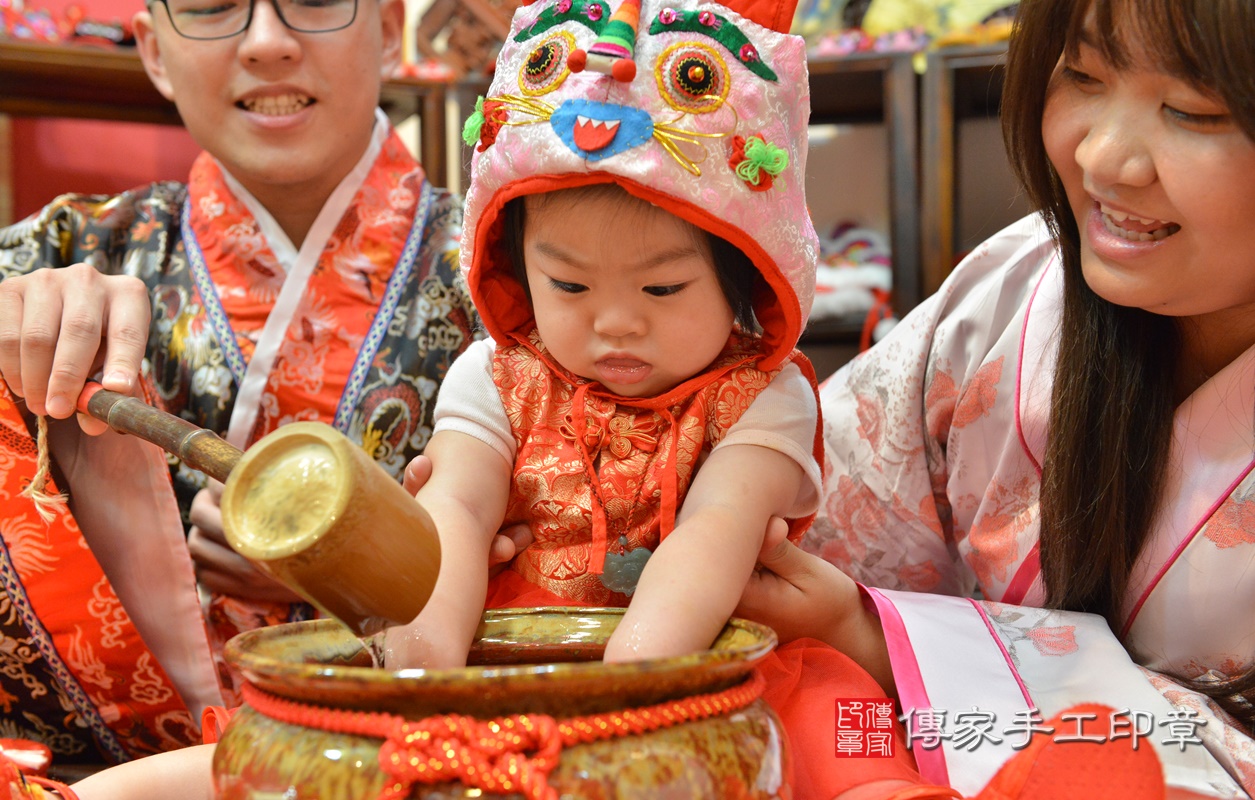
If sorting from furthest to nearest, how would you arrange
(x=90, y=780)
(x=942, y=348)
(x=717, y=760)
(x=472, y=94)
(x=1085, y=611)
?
(x=472, y=94), (x=942, y=348), (x=1085, y=611), (x=90, y=780), (x=717, y=760)

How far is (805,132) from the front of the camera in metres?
1.15

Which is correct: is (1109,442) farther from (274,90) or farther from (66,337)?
(274,90)

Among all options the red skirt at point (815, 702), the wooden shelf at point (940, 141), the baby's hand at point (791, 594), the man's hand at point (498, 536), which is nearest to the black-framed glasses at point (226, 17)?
the man's hand at point (498, 536)

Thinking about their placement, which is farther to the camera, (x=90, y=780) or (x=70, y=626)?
(x=70, y=626)

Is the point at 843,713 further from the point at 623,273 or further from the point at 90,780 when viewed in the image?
the point at 90,780

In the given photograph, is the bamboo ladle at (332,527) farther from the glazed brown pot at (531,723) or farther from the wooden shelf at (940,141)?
the wooden shelf at (940,141)

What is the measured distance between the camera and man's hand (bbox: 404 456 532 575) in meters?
1.15

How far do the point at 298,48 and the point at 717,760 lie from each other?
1.26 m

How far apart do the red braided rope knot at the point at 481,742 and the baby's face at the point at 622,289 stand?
50 cm

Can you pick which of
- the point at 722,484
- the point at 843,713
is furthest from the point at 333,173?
the point at 843,713

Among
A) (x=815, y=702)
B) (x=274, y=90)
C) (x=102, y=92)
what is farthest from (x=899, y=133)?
(x=815, y=702)

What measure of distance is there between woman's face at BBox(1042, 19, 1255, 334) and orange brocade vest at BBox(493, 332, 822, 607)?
36cm

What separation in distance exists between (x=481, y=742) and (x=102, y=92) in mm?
2622

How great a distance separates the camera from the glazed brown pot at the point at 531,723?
63 cm
